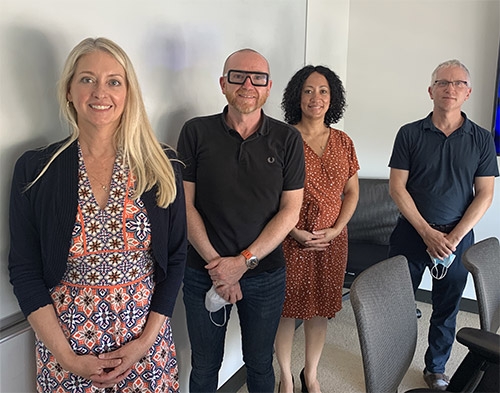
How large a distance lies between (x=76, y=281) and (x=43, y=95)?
21.1 inches

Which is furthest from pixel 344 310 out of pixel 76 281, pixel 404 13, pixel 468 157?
pixel 76 281

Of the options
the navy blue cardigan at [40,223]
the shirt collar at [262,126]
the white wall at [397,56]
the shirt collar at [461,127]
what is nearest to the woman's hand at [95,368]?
the navy blue cardigan at [40,223]

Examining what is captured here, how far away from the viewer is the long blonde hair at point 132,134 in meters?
1.26

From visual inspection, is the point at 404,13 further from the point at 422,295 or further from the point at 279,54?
the point at 422,295

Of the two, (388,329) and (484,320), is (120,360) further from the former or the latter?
(484,320)

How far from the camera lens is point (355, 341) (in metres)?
3.04

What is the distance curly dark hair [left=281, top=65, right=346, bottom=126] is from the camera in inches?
87.3

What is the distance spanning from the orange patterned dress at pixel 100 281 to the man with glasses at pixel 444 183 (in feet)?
5.17

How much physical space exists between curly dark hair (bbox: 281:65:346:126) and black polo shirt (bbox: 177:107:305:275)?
506 millimetres

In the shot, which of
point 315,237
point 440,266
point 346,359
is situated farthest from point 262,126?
point 346,359

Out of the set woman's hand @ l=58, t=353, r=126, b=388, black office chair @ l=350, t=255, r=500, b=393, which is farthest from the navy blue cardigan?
black office chair @ l=350, t=255, r=500, b=393

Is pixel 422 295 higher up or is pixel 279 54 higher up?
pixel 279 54

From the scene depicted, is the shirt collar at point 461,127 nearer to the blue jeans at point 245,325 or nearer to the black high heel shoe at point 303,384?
the blue jeans at point 245,325

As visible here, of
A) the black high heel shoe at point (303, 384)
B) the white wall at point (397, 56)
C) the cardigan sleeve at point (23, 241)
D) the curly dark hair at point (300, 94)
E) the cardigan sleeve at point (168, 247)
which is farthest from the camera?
the white wall at point (397, 56)
